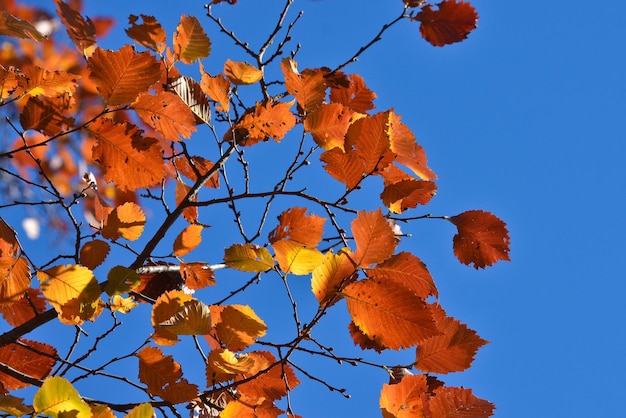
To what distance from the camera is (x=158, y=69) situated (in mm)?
1081

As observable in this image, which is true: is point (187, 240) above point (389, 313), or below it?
above

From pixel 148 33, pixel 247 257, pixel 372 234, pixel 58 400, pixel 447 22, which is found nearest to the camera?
A: pixel 58 400

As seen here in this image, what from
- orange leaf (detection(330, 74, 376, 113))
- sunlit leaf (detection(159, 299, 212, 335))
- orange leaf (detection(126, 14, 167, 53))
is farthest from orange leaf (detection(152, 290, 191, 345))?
orange leaf (detection(330, 74, 376, 113))

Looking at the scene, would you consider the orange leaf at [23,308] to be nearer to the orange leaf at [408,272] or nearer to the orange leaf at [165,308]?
the orange leaf at [165,308]

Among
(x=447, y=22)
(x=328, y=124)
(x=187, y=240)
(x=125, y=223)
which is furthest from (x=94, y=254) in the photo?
(x=447, y=22)

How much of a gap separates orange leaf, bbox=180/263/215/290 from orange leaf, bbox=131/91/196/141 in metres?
0.32

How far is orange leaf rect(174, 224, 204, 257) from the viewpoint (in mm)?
1377

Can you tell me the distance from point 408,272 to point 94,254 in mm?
697

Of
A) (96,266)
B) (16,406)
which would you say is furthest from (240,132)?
(16,406)

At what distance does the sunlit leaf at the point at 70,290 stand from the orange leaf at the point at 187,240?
294 millimetres

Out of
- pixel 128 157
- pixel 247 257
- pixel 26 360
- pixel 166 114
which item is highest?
pixel 166 114

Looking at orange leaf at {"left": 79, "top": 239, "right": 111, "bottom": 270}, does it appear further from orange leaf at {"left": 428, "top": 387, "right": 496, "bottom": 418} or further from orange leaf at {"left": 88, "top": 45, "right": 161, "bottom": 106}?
orange leaf at {"left": 428, "top": 387, "right": 496, "bottom": 418}

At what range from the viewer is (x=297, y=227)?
1208mm

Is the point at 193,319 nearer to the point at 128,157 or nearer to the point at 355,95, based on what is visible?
the point at 128,157
